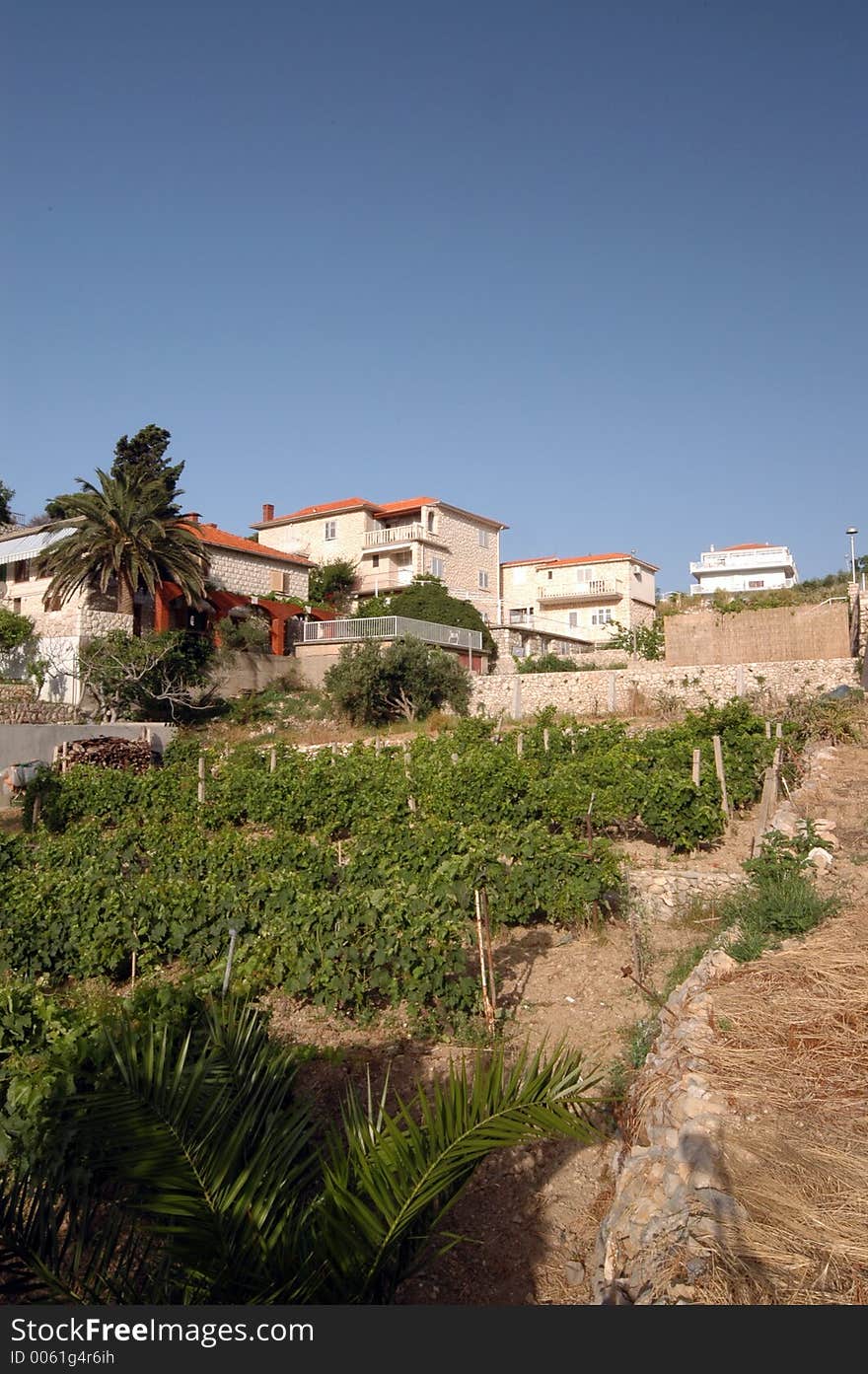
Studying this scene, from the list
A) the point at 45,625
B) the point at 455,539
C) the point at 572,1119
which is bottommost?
the point at 572,1119

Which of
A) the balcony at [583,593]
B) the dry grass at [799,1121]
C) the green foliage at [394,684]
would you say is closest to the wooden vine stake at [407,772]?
the green foliage at [394,684]

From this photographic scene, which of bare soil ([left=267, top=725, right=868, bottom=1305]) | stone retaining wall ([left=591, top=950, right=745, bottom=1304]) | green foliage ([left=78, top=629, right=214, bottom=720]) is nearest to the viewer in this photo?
stone retaining wall ([left=591, top=950, right=745, bottom=1304])

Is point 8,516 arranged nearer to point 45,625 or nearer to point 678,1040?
point 45,625

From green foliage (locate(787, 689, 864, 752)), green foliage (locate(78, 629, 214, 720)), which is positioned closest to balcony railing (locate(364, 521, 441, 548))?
green foliage (locate(78, 629, 214, 720))

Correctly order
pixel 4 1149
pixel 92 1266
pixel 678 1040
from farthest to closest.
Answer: pixel 678 1040 → pixel 4 1149 → pixel 92 1266

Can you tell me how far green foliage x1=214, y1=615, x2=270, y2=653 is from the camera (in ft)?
101

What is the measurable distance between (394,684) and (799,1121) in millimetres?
24403

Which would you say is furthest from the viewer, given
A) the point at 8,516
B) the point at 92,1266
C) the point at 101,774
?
the point at 8,516

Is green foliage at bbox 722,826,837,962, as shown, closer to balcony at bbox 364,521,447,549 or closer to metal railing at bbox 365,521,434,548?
balcony at bbox 364,521,447,549

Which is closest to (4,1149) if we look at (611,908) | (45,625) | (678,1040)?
(678,1040)

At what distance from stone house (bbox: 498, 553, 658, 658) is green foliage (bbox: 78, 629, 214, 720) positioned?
65.8ft

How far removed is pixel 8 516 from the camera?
40000 mm

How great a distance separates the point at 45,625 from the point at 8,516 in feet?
47.2

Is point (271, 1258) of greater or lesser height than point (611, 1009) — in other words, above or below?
above
